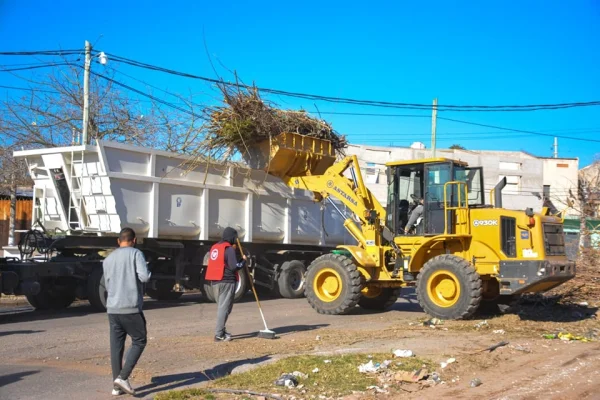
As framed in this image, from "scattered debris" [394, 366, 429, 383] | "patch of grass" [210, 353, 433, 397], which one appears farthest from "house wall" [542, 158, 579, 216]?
"scattered debris" [394, 366, 429, 383]

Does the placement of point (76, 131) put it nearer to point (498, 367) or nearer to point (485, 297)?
point (485, 297)

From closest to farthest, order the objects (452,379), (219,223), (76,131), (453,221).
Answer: (452,379) < (453,221) < (219,223) < (76,131)

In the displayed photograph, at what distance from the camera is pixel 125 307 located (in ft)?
20.4

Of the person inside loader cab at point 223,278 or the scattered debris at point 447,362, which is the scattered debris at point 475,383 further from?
the person inside loader cab at point 223,278

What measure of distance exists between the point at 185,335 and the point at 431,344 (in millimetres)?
3782

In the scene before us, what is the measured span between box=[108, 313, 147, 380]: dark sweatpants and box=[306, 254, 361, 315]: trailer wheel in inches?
263

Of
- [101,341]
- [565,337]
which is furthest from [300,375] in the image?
[565,337]

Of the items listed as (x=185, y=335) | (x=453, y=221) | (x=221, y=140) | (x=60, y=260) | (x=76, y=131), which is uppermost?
(x=76, y=131)

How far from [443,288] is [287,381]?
578 cm

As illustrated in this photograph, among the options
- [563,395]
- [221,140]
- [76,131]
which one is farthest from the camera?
[76,131]

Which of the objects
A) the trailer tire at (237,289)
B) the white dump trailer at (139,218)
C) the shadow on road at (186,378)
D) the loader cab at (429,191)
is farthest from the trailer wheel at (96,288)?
the loader cab at (429,191)

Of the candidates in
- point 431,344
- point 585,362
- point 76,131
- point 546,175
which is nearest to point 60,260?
point 431,344

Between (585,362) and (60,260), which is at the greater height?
(60,260)

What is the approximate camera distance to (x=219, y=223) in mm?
14945
